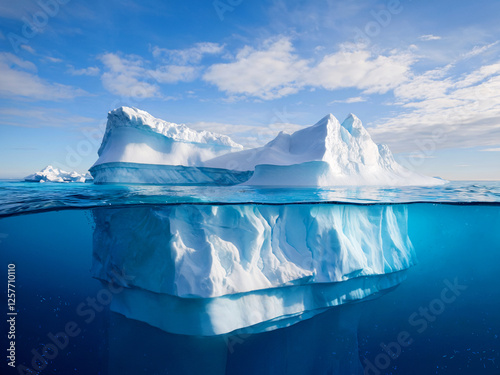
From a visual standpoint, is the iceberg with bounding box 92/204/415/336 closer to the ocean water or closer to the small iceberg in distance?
the ocean water

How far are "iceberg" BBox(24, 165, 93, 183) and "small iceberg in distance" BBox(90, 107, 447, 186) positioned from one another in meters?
6.38

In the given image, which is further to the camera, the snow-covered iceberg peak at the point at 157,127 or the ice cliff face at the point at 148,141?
the ice cliff face at the point at 148,141

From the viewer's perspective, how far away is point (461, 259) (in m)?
23.7

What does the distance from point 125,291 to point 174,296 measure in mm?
1474

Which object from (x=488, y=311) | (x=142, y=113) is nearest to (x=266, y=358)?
(x=488, y=311)

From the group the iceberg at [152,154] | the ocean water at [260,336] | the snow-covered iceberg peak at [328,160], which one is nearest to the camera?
the ocean water at [260,336]

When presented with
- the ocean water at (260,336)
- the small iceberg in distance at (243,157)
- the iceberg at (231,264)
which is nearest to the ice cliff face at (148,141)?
the small iceberg in distance at (243,157)

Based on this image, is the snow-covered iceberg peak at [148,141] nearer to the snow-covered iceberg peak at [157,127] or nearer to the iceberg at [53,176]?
the snow-covered iceberg peak at [157,127]

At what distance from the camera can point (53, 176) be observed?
1944 cm

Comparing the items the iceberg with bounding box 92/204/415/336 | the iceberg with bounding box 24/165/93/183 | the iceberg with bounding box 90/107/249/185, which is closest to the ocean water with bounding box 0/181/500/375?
the iceberg with bounding box 92/204/415/336

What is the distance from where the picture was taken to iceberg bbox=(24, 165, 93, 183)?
62.4 ft

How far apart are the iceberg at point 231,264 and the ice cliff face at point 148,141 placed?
7.65m

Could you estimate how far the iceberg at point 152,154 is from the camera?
1340 cm

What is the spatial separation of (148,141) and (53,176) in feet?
35.8
